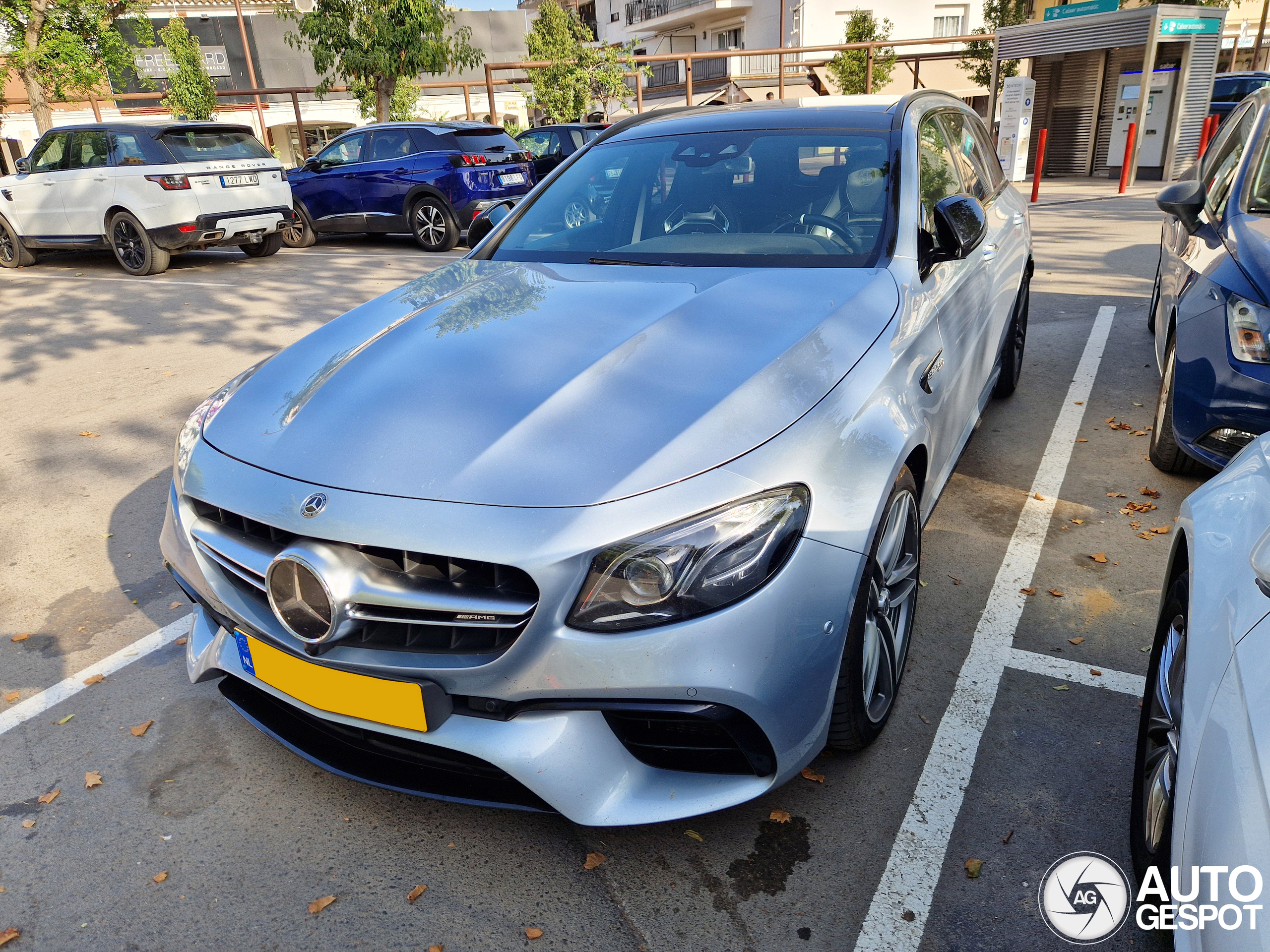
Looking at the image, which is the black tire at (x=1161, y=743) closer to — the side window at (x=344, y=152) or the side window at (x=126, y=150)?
the side window at (x=126, y=150)

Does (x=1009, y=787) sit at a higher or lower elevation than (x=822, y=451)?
lower

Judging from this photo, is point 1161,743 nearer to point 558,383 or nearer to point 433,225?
point 558,383

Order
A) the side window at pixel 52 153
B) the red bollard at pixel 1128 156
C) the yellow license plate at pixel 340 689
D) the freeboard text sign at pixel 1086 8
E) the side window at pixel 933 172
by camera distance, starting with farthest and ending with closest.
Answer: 1. the freeboard text sign at pixel 1086 8
2. the red bollard at pixel 1128 156
3. the side window at pixel 52 153
4. the side window at pixel 933 172
5. the yellow license plate at pixel 340 689

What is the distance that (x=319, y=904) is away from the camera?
6.87ft

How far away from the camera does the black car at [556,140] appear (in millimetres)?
13070

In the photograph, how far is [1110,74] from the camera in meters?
18.2

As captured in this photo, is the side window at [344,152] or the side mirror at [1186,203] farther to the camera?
the side window at [344,152]

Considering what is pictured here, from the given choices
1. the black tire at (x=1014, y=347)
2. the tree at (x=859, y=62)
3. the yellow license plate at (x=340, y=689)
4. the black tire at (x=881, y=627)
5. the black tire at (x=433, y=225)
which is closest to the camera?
the yellow license plate at (x=340, y=689)

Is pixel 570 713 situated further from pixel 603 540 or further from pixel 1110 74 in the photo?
pixel 1110 74

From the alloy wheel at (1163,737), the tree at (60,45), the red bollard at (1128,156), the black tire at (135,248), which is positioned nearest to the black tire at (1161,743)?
the alloy wheel at (1163,737)

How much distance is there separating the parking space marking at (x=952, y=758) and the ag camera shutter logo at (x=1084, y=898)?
238 millimetres

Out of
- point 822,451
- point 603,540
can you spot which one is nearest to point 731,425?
point 822,451

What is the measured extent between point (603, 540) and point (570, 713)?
38 cm

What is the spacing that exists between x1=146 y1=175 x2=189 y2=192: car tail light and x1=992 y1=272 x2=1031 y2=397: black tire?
8859 mm
